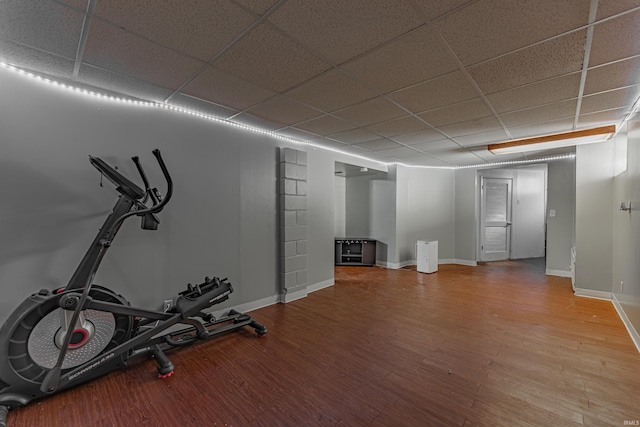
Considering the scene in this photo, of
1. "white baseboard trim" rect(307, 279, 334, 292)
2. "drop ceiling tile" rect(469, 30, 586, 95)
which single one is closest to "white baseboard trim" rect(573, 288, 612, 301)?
"drop ceiling tile" rect(469, 30, 586, 95)

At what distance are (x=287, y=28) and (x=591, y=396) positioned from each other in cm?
334

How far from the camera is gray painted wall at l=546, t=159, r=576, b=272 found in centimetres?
541

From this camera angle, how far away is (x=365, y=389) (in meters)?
2.01

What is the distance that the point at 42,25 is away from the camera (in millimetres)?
1638

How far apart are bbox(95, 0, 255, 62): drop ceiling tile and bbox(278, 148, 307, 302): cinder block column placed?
219 centimetres

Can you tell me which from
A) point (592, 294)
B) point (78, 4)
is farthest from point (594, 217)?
point (78, 4)

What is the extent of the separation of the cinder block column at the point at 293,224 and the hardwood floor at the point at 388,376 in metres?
0.48

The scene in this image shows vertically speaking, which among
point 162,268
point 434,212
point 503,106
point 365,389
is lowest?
point 365,389

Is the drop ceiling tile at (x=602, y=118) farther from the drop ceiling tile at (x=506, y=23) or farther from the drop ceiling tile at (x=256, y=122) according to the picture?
the drop ceiling tile at (x=256, y=122)

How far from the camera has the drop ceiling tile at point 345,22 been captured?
1493mm

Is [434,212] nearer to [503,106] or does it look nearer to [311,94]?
[503,106]

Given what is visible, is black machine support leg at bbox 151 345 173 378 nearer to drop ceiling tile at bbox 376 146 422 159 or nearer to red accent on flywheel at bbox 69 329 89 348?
red accent on flywheel at bbox 69 329 89 348

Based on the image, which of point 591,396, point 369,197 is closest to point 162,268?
point 591,396

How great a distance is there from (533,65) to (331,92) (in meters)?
1.64
